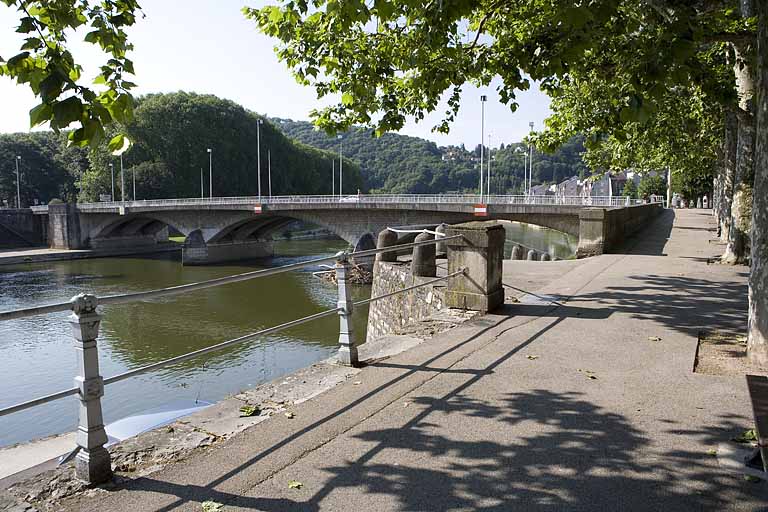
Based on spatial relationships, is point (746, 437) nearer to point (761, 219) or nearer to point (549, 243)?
point (761, 219)

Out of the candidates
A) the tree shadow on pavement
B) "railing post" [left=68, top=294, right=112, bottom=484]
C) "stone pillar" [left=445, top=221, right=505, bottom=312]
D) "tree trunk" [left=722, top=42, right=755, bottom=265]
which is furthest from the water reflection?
"railing post" [left=68, top=294, right=112, bottom=484]

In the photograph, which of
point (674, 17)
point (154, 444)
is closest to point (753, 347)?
point (674, 17)

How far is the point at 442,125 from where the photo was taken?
10883 millimetres

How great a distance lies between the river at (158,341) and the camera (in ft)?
45.5

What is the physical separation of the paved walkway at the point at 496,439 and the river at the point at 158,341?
9819 mm

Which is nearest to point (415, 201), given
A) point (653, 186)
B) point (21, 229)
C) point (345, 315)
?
point (345, 315)

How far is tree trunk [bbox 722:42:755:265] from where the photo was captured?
1147 cm

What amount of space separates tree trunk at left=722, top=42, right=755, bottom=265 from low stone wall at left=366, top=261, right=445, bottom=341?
6.90m

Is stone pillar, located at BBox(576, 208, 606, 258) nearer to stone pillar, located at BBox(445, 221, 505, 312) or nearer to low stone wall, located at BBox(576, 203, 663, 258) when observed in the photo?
low stone wall, located at BBox(576, 203, 663, 258)

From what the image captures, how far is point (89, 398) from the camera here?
302 centimetres

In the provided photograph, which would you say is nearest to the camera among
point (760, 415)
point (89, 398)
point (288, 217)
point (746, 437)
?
point (760, 415)

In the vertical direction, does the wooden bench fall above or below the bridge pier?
above

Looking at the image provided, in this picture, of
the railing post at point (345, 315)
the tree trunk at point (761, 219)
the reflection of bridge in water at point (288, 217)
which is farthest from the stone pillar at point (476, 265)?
the reflection of bridge in water at point (288, 217)

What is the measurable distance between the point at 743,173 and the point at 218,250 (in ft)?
141
